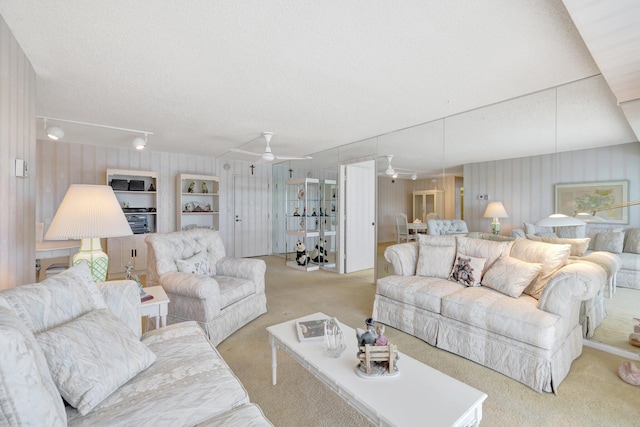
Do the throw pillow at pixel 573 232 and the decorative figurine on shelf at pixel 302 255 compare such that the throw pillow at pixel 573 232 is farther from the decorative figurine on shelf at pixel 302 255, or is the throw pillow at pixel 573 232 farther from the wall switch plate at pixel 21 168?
the wall switch plate at pixel 21 168

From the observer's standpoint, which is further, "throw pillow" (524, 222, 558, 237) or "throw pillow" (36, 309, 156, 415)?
"throw pillow" (524, 222, 558, 237)

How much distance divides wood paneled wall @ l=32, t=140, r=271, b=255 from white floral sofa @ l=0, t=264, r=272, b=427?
4.38 meters

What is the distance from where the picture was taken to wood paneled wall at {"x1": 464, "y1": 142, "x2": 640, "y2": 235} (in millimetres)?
2424

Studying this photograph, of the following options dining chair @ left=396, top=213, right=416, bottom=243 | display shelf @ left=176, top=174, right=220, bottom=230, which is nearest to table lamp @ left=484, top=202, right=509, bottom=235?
dining chair @ left=396, top=213, right=416, bottom=243

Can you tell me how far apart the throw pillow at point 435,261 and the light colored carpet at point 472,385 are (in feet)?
2.38

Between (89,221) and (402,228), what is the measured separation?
403 centimetres

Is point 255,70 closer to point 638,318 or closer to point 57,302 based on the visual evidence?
point 57,302

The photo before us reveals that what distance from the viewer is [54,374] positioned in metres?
1.06

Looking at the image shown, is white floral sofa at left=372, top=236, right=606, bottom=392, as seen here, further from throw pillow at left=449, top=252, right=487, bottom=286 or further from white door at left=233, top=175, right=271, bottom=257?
white door at left=233, top=175, right=271, bottom=257

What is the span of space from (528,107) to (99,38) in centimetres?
371

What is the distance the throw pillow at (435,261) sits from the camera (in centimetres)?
302

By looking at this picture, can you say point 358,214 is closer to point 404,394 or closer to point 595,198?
point 595,198

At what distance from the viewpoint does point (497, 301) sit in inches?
89.6

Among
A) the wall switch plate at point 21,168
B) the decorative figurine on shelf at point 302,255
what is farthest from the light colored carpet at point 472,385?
the decorative figurine on shelf at point 302,255
